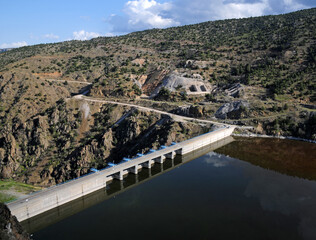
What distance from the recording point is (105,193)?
158 ft

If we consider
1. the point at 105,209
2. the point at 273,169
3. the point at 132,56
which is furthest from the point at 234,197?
the point at 132,56

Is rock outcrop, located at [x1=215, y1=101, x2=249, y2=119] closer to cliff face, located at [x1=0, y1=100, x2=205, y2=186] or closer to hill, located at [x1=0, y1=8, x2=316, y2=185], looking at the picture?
hill, located at [x1=0, y1=8, x2=316, y2=185]

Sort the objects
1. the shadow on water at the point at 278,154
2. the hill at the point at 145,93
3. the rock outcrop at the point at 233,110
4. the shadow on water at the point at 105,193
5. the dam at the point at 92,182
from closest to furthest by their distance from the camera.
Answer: the dam at the point at 92,182, the shadow on water at the point at 105,193, the shadow on water at the point at 278,154, the hill at the point at 145,93, the rock outcrop at the point at 233,110

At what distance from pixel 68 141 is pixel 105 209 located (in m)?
36.2

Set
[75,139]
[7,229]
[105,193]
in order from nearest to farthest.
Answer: [7,229], [105,193], [75,139]

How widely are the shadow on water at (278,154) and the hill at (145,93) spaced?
19.7 ft

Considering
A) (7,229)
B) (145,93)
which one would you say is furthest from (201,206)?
(145,93)

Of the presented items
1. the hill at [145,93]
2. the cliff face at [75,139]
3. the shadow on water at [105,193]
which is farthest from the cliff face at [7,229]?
the hill at [145,93]

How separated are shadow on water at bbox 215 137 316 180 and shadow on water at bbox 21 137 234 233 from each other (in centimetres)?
769

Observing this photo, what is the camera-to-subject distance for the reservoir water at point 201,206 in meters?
35.7

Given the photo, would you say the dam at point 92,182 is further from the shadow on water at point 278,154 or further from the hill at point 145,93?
the shadow on water at point 278,154

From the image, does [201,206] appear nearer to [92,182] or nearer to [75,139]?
[92,182]

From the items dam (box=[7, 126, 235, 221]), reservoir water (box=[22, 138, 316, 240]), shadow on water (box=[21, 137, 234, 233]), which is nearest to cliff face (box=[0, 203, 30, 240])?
reservoir water (box=[22, 138, 316, 240])

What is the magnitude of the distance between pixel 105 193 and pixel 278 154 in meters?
42.7
